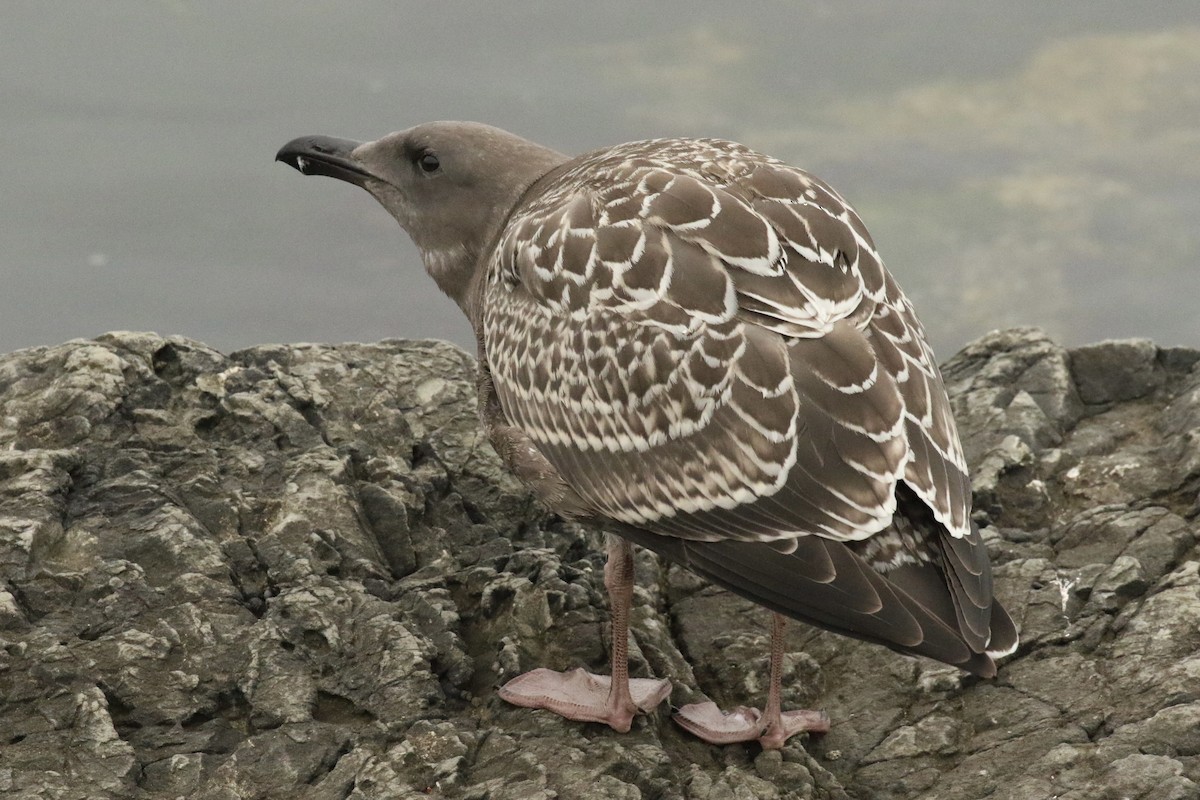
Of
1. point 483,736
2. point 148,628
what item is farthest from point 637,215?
point 148,628

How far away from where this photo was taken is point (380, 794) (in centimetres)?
648

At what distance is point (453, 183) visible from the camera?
28.9ft

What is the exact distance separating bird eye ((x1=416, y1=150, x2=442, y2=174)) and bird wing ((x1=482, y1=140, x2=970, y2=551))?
135cm

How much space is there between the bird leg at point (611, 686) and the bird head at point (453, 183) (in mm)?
2242

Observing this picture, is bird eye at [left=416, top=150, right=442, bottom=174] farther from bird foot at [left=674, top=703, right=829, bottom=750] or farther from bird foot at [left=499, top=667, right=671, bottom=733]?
bird foot at [left=674, top=703, right=829, bottom=750]

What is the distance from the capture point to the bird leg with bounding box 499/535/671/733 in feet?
22.9

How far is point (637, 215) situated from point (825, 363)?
51.0 inches

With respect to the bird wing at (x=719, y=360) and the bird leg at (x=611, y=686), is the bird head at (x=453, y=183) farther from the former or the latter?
the bird leg at (x=611, y=686)

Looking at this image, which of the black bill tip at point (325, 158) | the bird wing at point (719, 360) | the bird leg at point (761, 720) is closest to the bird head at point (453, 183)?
the black bill tip at point (325, 158)

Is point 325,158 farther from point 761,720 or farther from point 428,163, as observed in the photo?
point 761,720

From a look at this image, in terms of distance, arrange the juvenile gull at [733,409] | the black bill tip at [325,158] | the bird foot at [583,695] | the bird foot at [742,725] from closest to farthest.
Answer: the juvenile gull at [733,409] < the bird foot at [583,695] < the bird foot at [742,725] < the black bill tip at [325,158]

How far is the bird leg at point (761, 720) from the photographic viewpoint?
23.4ft

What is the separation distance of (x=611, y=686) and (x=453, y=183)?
340 cm

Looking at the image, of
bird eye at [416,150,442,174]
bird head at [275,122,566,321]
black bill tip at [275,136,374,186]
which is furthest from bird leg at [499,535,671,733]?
black bill tip at [275,136,374,186]
